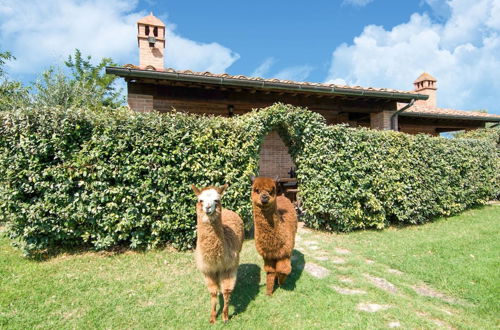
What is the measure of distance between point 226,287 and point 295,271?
1.75 metres

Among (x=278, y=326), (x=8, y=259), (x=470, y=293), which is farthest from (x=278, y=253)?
(x=8, y=259)

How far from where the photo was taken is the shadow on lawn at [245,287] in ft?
11.5

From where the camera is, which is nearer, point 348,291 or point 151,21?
point 348,291

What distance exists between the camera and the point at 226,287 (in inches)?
124

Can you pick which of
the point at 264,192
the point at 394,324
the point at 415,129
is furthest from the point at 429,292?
the point at 415,129

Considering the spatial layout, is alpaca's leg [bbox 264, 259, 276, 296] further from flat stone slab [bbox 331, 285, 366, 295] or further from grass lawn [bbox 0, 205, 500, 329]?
flat stone slab [bbox 331, 285, 366, 295]

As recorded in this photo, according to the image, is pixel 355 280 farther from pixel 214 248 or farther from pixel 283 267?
pixel 214 248

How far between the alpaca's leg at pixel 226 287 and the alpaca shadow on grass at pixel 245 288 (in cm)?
18

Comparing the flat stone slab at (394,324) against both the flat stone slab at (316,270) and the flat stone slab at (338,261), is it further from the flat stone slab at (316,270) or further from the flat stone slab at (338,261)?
the flat stone slab at (338,261)

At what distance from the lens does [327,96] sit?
9523 millimetres

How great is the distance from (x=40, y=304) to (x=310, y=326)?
352 cm

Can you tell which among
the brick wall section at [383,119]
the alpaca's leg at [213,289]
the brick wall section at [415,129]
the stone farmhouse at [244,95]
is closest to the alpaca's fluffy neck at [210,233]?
the alpaca's leg at [213,289]

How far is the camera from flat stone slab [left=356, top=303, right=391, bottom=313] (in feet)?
10.9

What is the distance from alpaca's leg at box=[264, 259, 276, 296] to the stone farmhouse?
212 inches
